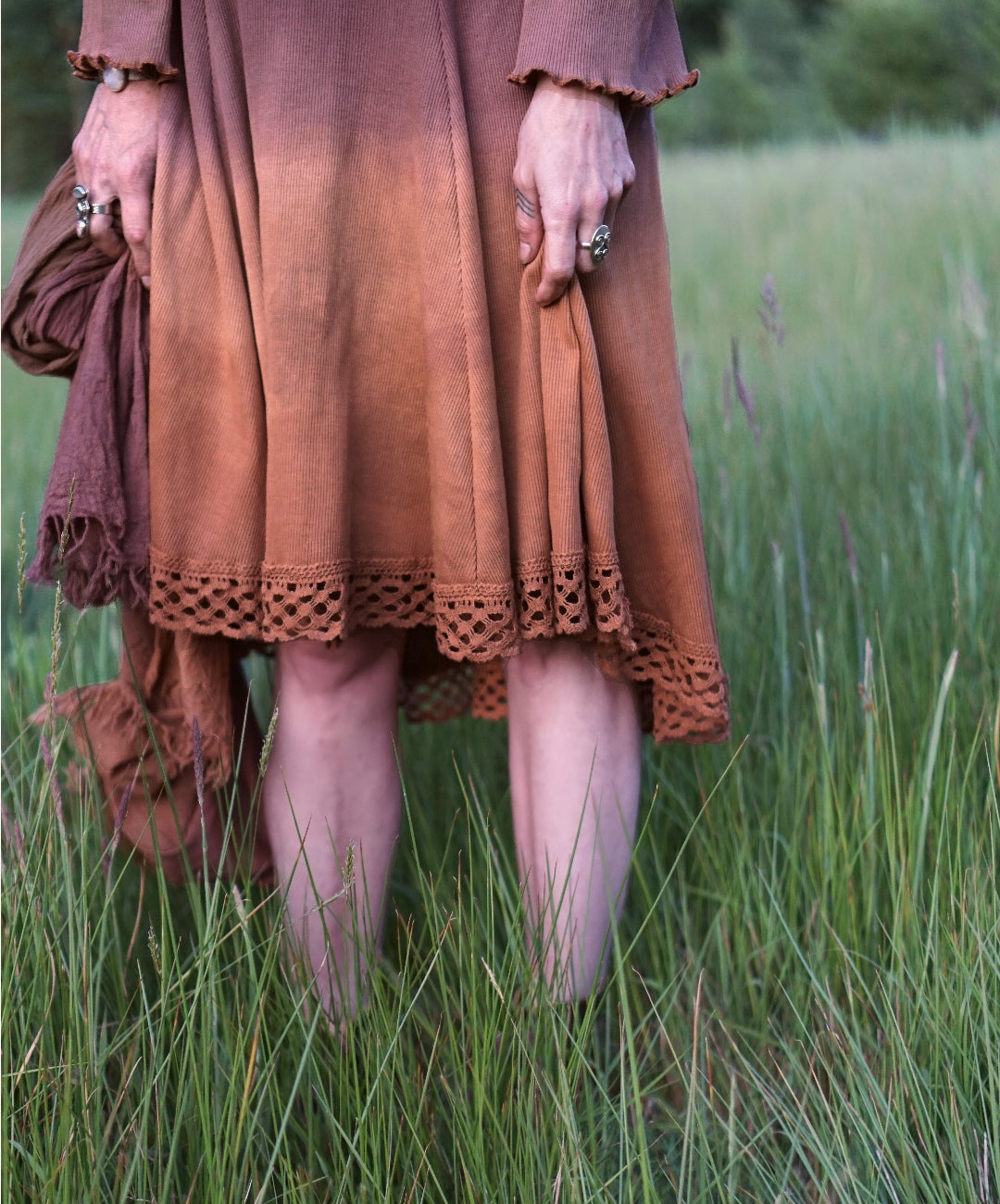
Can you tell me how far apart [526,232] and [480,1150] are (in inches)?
31.9

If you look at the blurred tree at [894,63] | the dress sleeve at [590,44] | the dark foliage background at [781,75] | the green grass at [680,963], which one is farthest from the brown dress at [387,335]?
the blurred tree at [894,63]

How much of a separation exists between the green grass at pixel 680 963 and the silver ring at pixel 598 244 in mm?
517

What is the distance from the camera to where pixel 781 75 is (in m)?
17.1

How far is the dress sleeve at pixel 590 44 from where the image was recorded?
100 cm

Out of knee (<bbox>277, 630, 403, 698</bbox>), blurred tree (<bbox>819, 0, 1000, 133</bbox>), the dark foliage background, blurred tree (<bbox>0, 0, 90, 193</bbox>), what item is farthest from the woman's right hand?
blurred tree (<bbox>0, 0, 90, 193</bbox>)

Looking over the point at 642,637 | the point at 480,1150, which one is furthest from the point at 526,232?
the point at 480,1150

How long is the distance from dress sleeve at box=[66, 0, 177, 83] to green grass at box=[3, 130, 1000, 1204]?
659mm

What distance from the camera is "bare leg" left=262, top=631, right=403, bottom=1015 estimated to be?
125 centimetres

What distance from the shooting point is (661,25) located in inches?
44.9

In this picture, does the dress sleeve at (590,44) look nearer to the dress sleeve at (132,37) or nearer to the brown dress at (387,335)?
the brown dress at (387,335)

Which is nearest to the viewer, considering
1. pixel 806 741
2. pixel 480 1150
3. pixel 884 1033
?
pixel 480 1150

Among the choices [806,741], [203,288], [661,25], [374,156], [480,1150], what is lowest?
[480,1150]

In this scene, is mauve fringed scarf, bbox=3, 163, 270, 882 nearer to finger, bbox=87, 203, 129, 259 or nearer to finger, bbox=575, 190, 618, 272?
finger, bbox=87, 203, 129, 259

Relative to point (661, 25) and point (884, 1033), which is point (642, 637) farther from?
point (661, 25)
